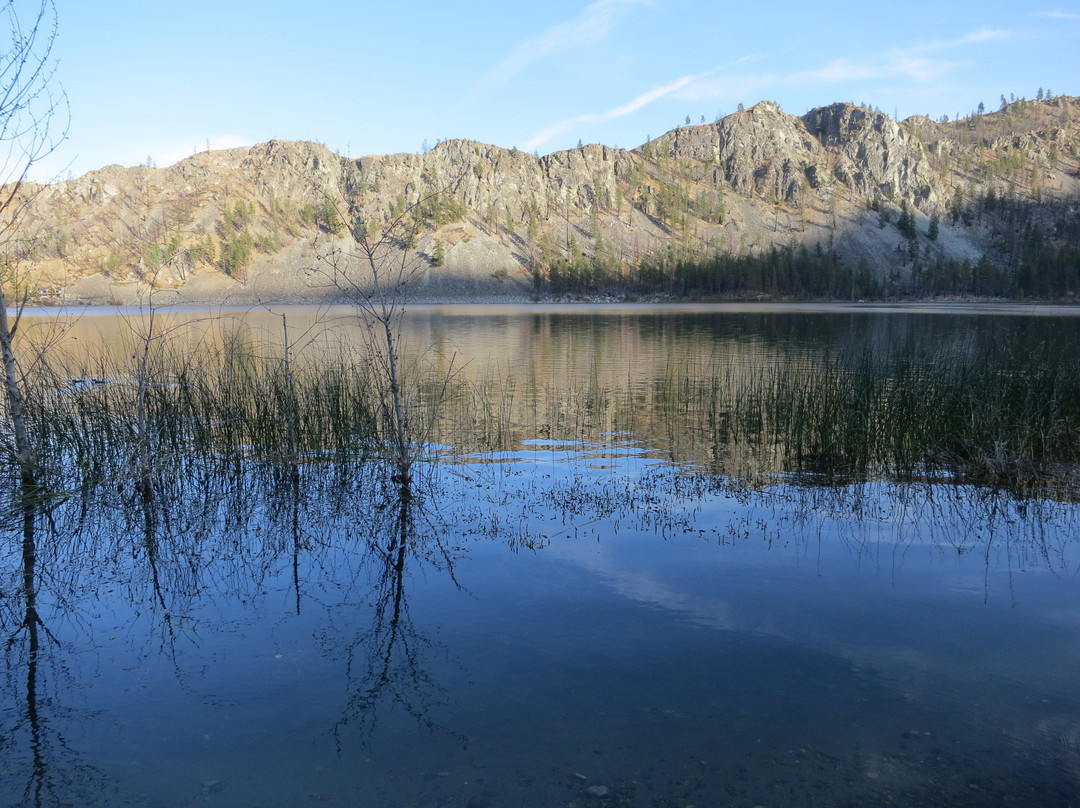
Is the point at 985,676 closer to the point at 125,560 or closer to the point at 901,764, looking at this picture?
the point at 901,764

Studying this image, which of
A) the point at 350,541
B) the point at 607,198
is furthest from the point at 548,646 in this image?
the point at 607,198

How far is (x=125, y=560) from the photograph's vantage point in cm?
614

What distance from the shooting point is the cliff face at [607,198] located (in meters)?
→ 124

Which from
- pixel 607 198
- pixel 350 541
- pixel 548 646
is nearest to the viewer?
pixel 548 646

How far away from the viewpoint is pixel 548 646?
463 cm

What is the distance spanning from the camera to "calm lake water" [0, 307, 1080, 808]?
10.9 feet

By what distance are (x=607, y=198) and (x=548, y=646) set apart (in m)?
159

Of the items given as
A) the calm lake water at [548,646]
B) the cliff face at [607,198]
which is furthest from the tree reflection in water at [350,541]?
the cliff face at [607,198]

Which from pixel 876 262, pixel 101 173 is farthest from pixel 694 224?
pixel 101 173

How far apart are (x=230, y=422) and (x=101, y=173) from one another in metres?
192

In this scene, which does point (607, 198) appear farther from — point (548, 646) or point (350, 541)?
point (548, 646)

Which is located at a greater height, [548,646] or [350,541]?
[350,541]

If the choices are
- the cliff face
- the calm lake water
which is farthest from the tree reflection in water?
the cliff face

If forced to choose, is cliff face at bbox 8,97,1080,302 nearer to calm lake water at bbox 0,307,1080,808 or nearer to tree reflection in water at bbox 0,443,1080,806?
tree reflection in water at bbox 0,443,1080,806
